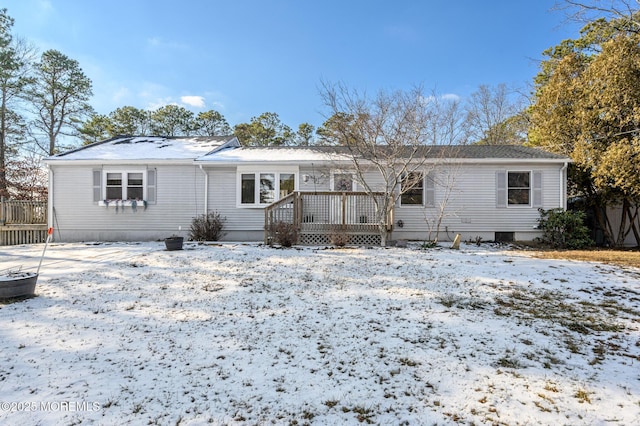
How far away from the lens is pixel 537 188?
10.9 metres

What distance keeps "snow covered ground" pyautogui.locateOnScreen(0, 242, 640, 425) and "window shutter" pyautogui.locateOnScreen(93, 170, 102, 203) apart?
21.3 feet

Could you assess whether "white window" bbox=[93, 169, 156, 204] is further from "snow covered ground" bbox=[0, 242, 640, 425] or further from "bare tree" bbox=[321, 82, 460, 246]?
"bare tree" bbox=[321, 82, 460, 246]

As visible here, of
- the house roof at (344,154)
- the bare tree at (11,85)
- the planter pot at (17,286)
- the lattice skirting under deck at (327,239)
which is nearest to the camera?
the planter pot at (17,286)

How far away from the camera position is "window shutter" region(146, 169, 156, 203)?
444 inches

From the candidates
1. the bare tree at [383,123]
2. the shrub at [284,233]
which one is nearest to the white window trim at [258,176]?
the shrub at [284,233]

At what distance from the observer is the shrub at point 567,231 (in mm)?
10109

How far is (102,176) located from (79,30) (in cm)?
475

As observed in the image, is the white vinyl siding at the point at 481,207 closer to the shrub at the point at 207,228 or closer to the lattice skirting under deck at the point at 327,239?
the lattice skirting under deck at the point at 327,239

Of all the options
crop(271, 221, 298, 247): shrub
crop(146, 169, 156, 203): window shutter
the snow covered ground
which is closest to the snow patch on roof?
crop(146, 169, 156, 203): window shutter

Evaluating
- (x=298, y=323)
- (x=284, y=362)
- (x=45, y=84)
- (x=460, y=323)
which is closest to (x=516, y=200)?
(x=460, y=323)

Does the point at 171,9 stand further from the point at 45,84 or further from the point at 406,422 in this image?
the point at 45,84

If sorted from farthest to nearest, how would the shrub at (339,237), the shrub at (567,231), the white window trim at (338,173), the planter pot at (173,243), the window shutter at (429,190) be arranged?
1. the window shutter at (429,190)
2. the white window trim at (338,173)
3. the shrub at (567,231)
4. the shrub at (339,237)
5. the planter pot at (173,243)

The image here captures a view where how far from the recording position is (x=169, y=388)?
2416mm

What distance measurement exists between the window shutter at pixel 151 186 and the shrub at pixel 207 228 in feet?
5.94
